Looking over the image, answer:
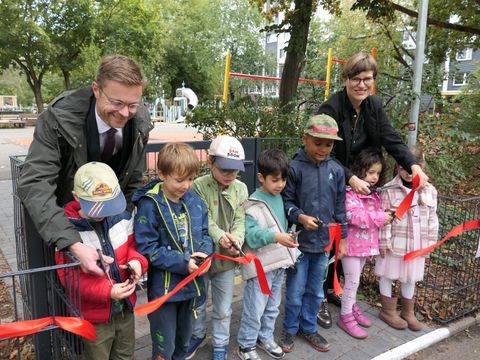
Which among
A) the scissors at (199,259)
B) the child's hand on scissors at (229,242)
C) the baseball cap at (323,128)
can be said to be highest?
the baseball cap at (323,128)

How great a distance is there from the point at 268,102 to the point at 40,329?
14.0ft

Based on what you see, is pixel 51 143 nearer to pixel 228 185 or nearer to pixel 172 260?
pixel 172 260

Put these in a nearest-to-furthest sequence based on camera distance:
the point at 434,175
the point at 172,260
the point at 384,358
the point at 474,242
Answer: the point at 172,260 → the point at 384,358 → the point at 474,242 → the point at 434,175

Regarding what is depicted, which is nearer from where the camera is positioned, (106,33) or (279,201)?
(279,201)

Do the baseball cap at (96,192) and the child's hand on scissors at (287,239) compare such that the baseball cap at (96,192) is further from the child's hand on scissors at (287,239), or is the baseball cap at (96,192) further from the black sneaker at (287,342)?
the black sneaker at (287,342)

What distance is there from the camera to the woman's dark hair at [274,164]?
107 inches

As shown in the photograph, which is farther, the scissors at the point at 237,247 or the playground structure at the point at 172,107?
the playground structure at the point at 172,107

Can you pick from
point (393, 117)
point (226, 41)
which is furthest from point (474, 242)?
point (226, 41)

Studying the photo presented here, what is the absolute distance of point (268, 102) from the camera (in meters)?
5.47

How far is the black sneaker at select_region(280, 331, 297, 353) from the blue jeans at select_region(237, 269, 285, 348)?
147 mm

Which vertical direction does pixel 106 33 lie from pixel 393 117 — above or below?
above

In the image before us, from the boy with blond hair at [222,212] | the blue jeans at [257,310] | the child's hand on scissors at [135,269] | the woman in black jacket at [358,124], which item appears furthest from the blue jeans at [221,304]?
the woman in black jacket at [358,124]

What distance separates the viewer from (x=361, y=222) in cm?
316

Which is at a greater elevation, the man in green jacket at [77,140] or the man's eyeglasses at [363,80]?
the man's eyeglasses at [363,80]
